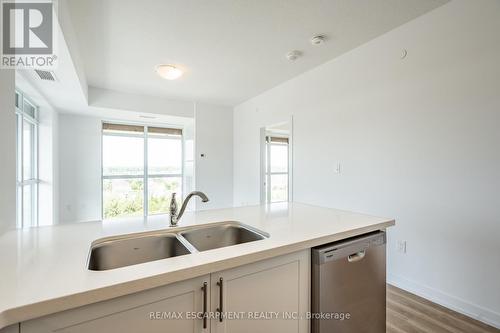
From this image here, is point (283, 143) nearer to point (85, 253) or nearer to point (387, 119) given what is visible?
point (387, 119)

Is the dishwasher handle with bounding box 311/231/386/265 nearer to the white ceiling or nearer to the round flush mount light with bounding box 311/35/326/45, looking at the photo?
the white ceiling

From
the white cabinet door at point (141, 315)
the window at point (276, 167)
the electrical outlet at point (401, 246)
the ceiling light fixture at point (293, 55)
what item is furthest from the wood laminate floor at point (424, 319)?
the window at point (276, 167)

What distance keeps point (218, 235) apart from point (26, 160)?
368 centimetres

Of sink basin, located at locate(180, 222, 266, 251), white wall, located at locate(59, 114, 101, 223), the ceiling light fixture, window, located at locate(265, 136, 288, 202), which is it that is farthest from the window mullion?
sink basin, located at locate(180, 222, 266, 251)

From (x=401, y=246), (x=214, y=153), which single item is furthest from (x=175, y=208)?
(x=214, y=153)

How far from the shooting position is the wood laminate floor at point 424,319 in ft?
5.64

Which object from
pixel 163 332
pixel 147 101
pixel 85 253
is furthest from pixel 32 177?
pixel 163 332

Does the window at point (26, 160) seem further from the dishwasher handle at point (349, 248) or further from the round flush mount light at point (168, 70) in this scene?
the dishwasher handle at point (349, 248)

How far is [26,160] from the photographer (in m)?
3.38

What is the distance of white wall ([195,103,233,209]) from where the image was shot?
5031 mm

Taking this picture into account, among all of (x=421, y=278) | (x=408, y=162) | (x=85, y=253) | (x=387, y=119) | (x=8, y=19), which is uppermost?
(x=8, y=19)

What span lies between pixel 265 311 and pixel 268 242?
0.31m

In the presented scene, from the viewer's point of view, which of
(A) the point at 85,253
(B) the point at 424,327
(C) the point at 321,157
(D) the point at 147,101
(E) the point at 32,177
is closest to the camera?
(A) the point at 85,253

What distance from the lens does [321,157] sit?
3.20 metres
